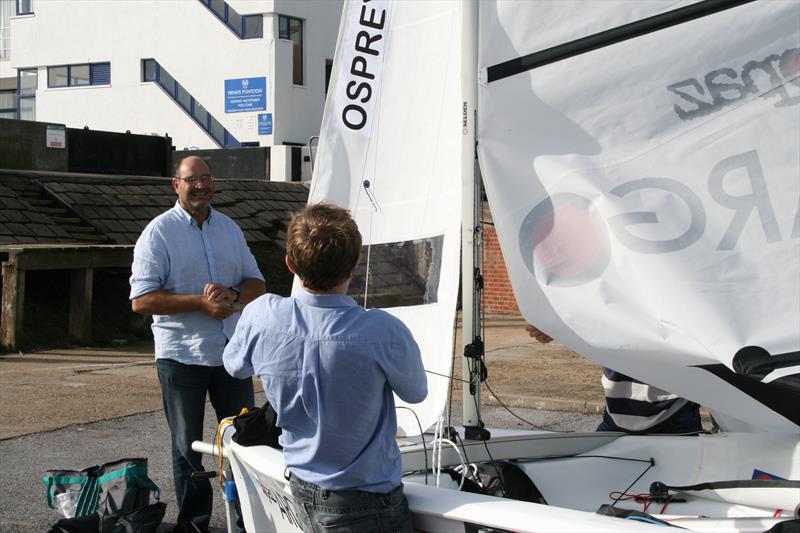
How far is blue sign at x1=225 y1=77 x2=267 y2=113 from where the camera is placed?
3148 centimetres

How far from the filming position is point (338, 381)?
2.93 m

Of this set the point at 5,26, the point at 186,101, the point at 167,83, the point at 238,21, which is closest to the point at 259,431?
the point at 238,21

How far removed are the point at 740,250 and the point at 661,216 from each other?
0.99 ft

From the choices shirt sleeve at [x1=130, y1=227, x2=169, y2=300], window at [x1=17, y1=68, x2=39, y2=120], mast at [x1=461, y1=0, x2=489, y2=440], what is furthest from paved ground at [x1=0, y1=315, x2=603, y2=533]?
window at [x1=17, y1=68, x2=39, y2=120]

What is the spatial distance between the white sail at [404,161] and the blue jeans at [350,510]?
1.06 meters

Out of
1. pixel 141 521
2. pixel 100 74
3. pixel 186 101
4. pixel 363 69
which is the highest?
pixel 100 74

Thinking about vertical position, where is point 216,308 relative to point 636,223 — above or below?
below

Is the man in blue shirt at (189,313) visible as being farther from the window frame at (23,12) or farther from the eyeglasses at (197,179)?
the window frame at (23,12)

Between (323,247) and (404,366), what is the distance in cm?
41

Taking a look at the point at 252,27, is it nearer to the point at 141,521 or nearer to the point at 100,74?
the point at 100,74

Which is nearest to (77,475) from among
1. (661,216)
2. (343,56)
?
(343,56)

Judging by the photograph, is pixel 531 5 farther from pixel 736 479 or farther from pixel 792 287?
pixel 736 479

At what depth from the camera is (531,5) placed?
3979mm

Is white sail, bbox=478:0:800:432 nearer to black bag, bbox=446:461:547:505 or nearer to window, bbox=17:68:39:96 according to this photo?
black bag, bbox=446:461:547:505
